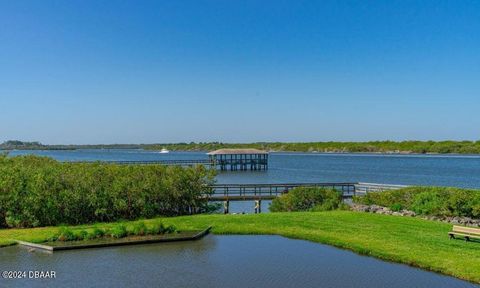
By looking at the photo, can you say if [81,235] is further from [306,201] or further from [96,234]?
[306,201]

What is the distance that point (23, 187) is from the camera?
68.7 feet

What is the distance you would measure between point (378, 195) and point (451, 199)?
466 cm

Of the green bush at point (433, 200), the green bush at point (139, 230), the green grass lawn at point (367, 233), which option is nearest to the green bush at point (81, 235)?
the green grass lawn at point (367, 233)

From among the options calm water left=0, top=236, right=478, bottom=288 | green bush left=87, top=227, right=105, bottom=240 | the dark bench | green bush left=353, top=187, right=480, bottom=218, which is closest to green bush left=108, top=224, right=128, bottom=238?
green bush left=87, top=227, right=105, bottom=240

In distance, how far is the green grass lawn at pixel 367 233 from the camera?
44.5ft

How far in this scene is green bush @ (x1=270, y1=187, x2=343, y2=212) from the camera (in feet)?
84.3

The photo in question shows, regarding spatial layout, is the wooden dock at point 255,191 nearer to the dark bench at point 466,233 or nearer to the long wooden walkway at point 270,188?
the long wooden walkway at point 270,188

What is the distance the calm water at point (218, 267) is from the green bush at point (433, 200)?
909 cm

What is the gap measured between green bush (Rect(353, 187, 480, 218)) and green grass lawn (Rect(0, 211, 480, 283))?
2060 mm

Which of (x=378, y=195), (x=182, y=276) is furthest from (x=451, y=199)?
(x=182, y=276)

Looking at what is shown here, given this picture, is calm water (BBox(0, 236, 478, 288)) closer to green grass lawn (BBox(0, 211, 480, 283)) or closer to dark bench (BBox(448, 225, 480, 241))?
green grass lawn (BBox(0, 211, 480, 283))

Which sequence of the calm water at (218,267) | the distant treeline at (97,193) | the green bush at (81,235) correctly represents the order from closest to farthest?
1. the calm water at (218,267)
2. the green bush at (81,235)
3. the distant treeline at (97,193)

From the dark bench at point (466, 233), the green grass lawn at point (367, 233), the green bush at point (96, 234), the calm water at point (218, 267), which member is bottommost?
the calm water at point (218, 267)

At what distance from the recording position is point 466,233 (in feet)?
52.7
